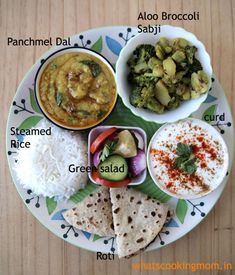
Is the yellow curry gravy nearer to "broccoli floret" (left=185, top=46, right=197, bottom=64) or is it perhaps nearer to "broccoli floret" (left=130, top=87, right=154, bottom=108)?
"broccoli floret" (left=130, top=87, right=154, bottom=108)

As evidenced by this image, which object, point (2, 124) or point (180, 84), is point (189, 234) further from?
point (2, 124)

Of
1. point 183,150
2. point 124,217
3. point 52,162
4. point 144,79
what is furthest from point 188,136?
point 52,162

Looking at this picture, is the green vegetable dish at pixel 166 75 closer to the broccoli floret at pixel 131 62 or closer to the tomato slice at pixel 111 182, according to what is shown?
the broccoli floret at pixel 131 62

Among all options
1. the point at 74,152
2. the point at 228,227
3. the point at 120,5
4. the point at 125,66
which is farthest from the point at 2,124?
the point at 228,227

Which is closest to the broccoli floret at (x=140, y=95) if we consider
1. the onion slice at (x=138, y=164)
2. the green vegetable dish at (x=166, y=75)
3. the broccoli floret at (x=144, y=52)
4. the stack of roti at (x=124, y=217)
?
the green vegetable dish at (x=166, y=75)

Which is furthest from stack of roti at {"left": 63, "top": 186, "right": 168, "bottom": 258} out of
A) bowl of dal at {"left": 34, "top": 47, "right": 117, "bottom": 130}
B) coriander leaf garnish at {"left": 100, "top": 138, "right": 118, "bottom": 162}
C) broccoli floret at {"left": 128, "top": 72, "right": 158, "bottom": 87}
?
broccoli floret at {"left": 128, "top": 72, "right": 158, "bottom": 87}

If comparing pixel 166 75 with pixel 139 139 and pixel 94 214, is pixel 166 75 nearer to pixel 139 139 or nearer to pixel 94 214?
pixel 139 139

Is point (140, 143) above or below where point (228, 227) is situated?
above
